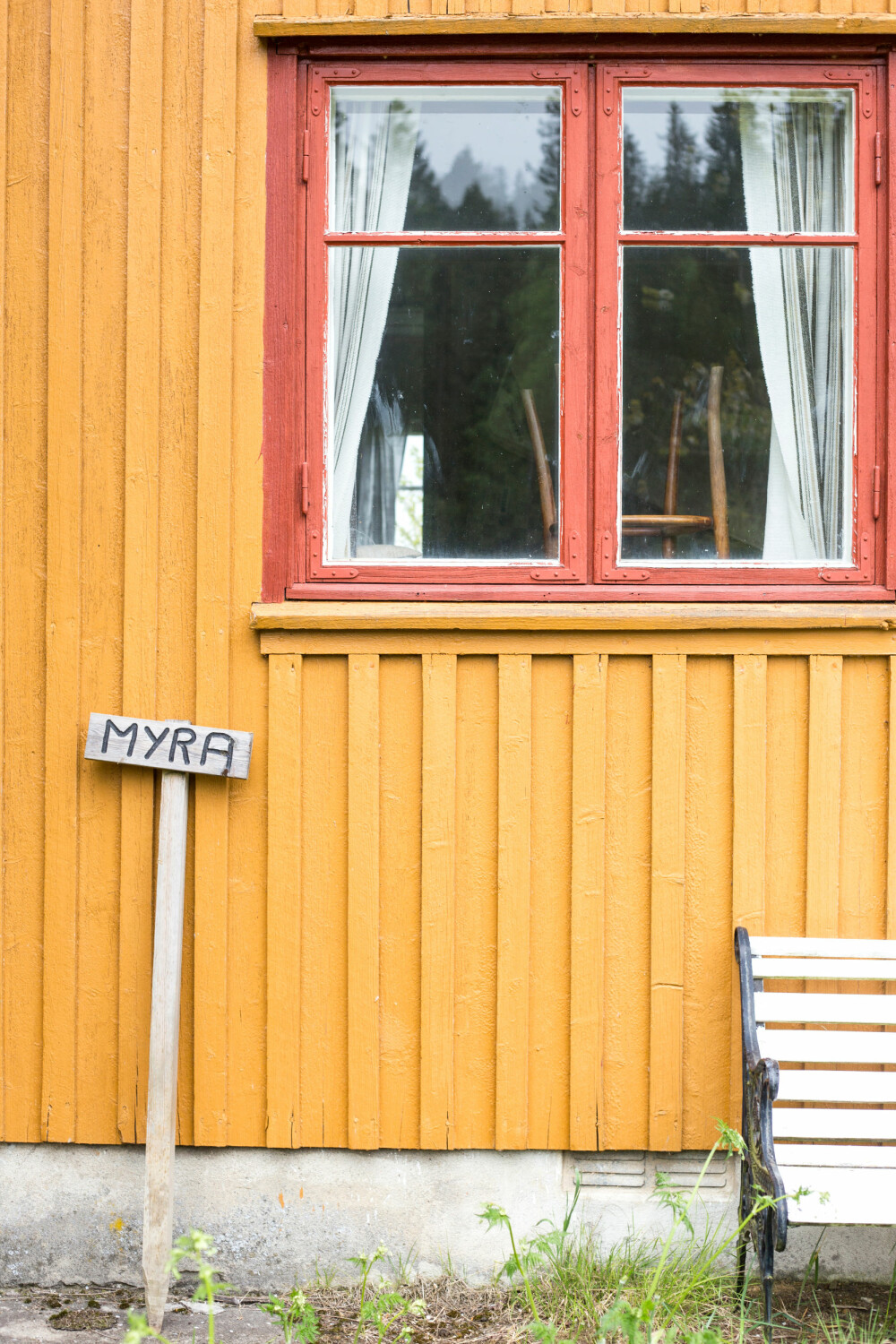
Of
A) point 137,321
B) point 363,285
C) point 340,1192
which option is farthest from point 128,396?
point 340,1192

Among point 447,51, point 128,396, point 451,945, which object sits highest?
point 447,51

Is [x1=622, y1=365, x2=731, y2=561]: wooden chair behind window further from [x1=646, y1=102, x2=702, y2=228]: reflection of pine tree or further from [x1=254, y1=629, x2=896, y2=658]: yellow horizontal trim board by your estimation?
[x1=646, y1=102, x2=702, y2=228]: reflection of pine tree

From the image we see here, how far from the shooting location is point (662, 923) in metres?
2.97

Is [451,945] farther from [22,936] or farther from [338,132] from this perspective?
[338,132]

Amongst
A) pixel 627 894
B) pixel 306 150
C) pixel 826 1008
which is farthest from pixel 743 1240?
pixel 306 150

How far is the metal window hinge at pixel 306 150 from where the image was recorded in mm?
3018

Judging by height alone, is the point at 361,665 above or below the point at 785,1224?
above

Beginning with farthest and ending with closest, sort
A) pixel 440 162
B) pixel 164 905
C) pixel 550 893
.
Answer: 1. pixel 440 162
2. pixel 550 893
3. pixel 164 905

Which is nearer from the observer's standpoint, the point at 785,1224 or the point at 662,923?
the point at 785,1224

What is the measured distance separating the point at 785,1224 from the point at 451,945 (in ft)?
3.44

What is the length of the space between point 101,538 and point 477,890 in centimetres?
144

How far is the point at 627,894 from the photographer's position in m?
2.99

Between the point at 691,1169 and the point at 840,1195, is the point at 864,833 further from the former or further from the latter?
the point at 691,1169

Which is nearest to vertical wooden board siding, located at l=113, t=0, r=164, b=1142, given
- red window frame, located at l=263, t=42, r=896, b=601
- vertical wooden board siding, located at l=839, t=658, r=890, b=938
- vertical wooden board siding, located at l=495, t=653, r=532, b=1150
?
red window frame, located at l=263, t=42, r=896, b=601
